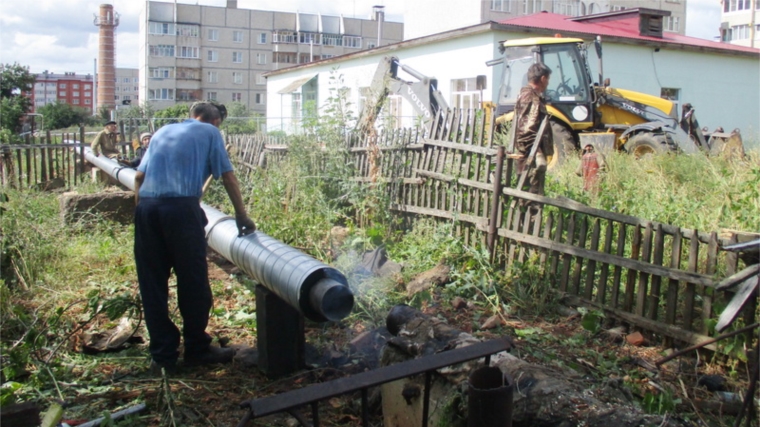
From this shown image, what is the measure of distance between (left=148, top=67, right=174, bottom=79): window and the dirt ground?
6907 centimetres

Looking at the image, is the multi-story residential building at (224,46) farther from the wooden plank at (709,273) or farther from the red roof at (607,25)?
the wooden plank at (709,273)

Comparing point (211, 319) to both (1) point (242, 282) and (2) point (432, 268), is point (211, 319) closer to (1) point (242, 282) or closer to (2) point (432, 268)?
(1) point (242, 282)

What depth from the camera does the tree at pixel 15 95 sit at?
3175 cm

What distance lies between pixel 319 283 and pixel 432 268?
2908mm

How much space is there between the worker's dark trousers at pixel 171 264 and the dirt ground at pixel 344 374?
0.24 meters

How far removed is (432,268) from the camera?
6367mm

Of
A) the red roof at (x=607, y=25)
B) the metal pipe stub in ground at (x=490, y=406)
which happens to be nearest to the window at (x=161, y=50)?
the red roof at (x=607, y=25)

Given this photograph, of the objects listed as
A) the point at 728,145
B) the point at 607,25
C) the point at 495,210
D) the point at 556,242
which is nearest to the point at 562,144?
the point at 728,145

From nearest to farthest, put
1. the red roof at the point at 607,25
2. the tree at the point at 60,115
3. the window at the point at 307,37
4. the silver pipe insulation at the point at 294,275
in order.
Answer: the silver pipe insulation at the point at 294,275 → the red roof at the point at 607,25 → the tree at the point at 60,115 → the window at the point at 307,37

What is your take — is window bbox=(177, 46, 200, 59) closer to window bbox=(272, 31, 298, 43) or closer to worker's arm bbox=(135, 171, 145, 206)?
window bbox=(272, 31, 298, 43)

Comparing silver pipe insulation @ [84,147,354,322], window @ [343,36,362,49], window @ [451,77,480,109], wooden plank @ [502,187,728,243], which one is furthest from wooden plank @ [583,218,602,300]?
window @ [343,36,362,49]

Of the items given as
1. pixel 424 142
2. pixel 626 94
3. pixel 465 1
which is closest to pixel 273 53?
pixel 465 1

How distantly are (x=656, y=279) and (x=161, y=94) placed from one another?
7073cm

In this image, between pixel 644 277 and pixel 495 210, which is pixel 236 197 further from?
pixel 644 277
